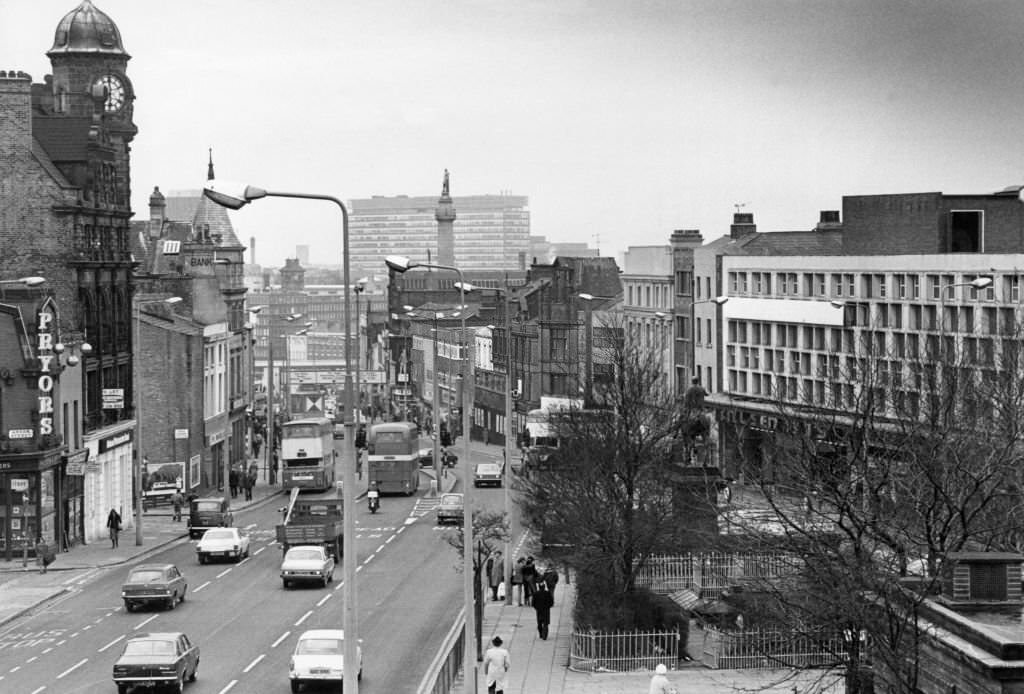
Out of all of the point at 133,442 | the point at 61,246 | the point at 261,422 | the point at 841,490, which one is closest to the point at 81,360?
the point at 61,246

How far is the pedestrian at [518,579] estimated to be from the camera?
60350 mm

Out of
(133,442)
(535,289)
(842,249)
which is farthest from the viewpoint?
(535,289)

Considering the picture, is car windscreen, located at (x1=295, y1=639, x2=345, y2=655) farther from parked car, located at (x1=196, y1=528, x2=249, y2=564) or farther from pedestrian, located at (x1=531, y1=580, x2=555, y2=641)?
parked car, located at (x1=196, y1=528, x2=249, y2=564)

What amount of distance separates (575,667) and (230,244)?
316 feet

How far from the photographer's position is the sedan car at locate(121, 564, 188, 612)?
55938 mm

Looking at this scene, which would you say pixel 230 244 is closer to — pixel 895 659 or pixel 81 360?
pixel 81 360

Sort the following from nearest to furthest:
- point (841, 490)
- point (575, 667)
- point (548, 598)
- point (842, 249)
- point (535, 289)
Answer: point (841, 490) → point (575, 667) → point (548, 598) → point (842, 249) → point (535, 289)

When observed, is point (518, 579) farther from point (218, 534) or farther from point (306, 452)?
point (306, 452)

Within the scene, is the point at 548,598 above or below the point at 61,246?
below

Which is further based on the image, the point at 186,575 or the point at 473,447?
the point at 473,447

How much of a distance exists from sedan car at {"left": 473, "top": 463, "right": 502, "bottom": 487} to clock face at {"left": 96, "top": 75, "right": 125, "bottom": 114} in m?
27.1

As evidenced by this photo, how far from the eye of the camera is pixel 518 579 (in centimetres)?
6306

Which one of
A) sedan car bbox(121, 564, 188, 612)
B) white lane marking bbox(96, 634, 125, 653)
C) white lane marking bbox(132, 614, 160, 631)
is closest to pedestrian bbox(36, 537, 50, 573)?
sedan car bbox(121, 564, 188, 612)

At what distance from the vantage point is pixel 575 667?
153 feet
